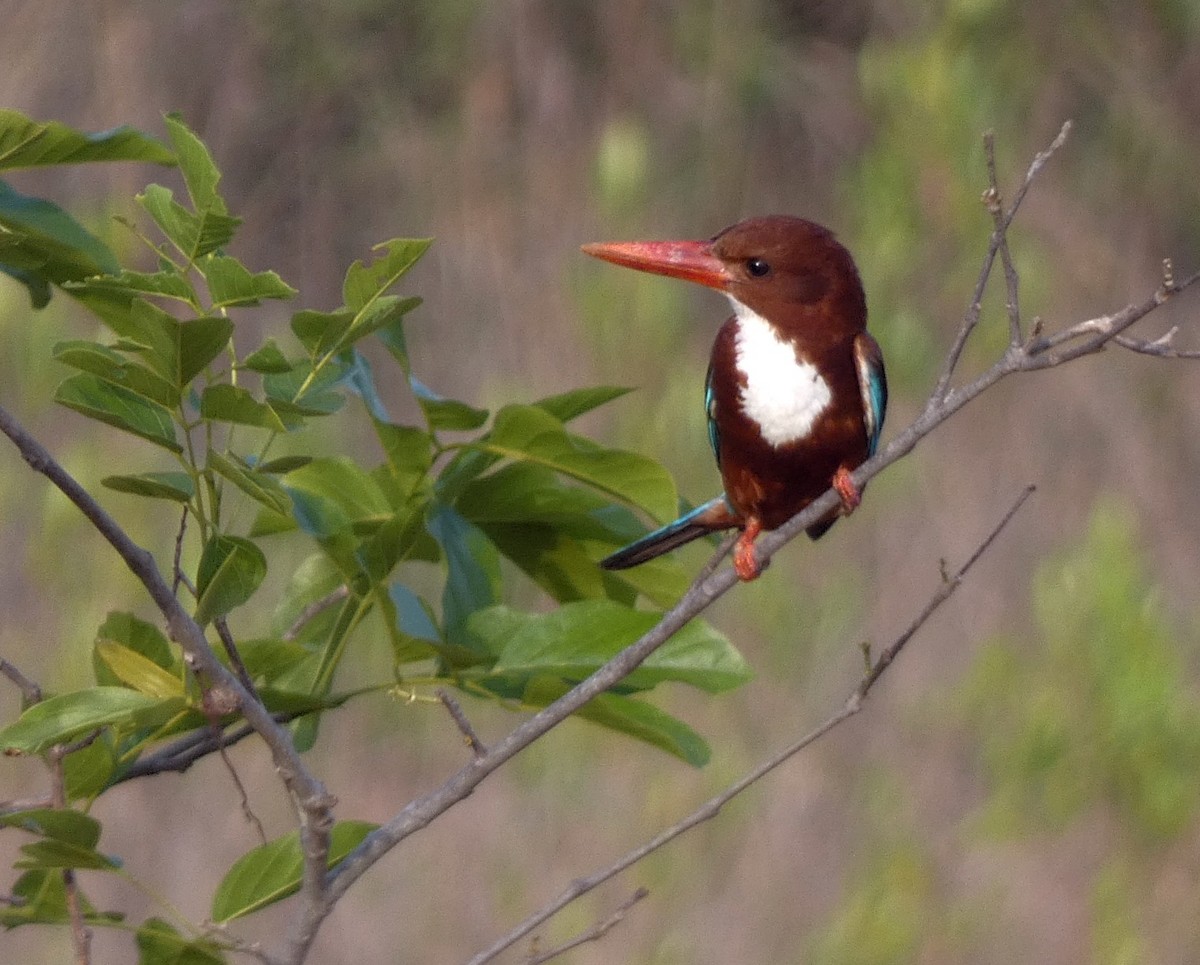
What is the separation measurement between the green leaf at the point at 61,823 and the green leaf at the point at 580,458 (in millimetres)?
439

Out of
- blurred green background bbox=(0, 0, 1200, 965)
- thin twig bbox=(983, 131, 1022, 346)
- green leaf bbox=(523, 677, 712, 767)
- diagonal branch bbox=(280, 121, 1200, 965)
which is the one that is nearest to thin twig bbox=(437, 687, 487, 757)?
diagonal branch bbox=(280, 121, 1200, 965)

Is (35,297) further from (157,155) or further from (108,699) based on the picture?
(108,699)

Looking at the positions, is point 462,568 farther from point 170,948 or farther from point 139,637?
point 170,948

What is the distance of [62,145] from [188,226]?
0.15m

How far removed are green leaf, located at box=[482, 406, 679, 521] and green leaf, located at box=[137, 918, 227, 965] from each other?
44cm

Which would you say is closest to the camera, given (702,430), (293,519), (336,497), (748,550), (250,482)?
(250,482)

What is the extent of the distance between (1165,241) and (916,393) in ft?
5.23

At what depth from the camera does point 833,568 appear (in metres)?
4.72

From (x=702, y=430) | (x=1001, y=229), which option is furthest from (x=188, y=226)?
(x=702, y=430)

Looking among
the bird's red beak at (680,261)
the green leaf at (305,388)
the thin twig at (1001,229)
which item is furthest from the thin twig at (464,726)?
the bird's red beak at (680,261)

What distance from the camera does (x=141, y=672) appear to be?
111 cm

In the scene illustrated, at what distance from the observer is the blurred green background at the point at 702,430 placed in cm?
396

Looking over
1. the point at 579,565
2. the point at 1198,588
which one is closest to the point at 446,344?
the point at 1198,588

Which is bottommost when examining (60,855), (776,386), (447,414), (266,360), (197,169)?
(60,855)
